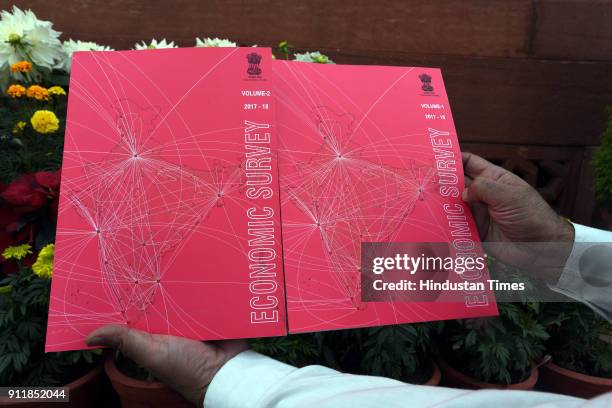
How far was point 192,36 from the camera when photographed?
2002 mm

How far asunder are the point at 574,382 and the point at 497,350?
1.11 feet

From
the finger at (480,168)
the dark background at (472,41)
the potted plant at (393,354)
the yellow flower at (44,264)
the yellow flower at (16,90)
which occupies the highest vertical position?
the dark background at (472,41)

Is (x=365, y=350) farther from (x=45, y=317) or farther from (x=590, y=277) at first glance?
(x=45, y=317)

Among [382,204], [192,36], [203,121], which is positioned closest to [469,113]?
[192,36]

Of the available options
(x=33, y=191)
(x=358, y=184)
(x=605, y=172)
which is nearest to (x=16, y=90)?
(x=33, y=191)

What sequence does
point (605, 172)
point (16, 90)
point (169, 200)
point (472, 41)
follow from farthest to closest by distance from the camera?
1. point (472, 41)
2. point (605, 172)
3. point (16, 90)
4. point (169, 200)

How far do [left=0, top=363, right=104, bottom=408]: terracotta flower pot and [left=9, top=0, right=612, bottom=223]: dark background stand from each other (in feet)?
5.08

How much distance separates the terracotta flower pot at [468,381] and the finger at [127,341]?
28.5 inches

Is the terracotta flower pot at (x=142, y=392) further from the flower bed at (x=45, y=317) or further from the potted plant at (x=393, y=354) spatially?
the potted plant at (x=393, y=354)

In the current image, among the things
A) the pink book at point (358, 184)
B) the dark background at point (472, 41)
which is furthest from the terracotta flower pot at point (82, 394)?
the dark background at point (472, 41)

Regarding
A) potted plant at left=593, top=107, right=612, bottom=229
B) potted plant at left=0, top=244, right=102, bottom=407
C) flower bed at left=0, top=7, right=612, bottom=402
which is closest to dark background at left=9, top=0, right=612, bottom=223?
potted plant at left=593, top=107, right=612, bottom=229

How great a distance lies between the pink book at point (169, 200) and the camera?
0.74m

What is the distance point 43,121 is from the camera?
1067 millimetres

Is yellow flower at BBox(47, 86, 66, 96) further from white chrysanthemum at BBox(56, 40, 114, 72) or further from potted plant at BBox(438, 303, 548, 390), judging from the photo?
potted plant at BBox(438, 303, 548, 390)
